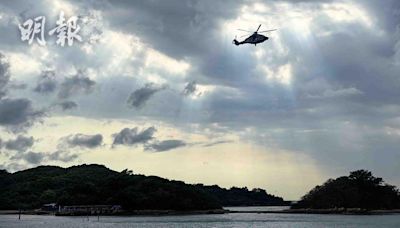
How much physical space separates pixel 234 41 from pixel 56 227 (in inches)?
2610

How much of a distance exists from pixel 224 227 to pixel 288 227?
1531 cm

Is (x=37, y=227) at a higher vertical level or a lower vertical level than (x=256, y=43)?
lower

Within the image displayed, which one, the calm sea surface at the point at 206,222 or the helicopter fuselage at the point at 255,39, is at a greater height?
the helicopter fuselage at the point at 255,39

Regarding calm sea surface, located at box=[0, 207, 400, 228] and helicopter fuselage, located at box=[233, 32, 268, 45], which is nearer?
helicopter fuselage, located at box=[233, 32, 268, 45]

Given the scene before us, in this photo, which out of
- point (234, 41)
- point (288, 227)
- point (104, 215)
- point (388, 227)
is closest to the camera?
point (234, 41)

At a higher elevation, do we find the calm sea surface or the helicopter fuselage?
the helicopter fuselage

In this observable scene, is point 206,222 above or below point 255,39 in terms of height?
below

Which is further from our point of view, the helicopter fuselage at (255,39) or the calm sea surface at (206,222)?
the calm sea surface at (206,222)

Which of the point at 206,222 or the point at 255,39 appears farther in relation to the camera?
the point at 206,222

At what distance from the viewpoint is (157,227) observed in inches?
4788

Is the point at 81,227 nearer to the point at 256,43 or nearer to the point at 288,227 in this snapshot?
the point at 288,227

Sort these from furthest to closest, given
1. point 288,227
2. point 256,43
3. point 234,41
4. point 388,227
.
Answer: point 288,227
point 388,227
point 234,41
point 256,43

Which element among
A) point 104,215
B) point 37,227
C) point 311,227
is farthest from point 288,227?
point 104,215

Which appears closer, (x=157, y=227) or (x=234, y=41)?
(x=234, y=41)
